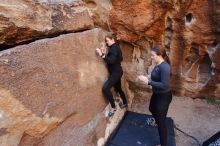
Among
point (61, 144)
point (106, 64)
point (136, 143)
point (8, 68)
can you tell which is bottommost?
point (136, 143)

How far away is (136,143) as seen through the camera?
11.2ft

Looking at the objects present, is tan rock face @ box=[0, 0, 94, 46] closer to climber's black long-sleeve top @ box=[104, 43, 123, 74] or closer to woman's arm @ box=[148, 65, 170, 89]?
climber's black long-sleeve top @ box=[104, 43, 123, 74]

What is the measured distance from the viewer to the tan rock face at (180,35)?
3686 millimetres

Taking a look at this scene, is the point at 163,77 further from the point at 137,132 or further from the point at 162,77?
Answer: the point at 137,132

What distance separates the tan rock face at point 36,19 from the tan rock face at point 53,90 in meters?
0.28

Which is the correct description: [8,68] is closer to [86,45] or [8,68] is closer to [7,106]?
[7,106]

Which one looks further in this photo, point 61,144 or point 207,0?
point 207,0

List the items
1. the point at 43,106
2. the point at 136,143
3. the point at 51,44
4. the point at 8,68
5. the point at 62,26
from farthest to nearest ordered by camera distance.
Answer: the point at 136,143 → the point at 62,26 → the point at 51,44 → the point at 43,106 → the point at 8,68

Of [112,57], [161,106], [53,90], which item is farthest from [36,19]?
[161,106]

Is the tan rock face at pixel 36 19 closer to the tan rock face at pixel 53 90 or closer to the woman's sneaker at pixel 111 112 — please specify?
the tan rock face at pixel 53 90

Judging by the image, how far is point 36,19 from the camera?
2.98 meters

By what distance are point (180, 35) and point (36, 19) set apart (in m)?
2.30

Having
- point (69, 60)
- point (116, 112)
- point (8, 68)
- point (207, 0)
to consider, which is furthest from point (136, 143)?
point (207, 0)

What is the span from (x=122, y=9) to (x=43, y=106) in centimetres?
204
